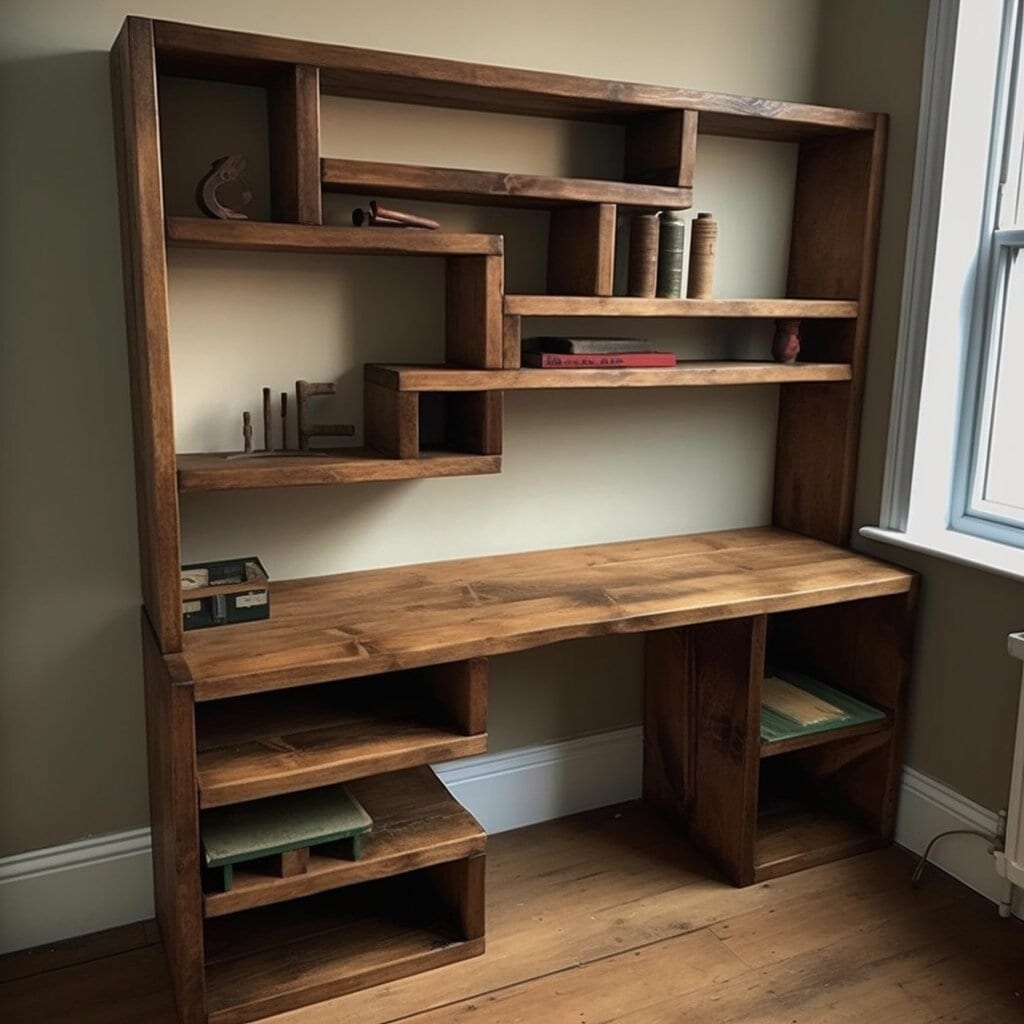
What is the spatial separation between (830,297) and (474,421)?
3.47 feet

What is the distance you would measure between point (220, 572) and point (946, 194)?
5.98ft

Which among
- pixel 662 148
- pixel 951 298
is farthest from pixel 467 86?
Answer: pixel 951 298

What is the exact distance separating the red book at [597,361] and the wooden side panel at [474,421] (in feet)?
0.41

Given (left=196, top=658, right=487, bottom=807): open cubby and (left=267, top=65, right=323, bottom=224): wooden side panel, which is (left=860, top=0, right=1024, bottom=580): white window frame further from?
(left=267, top=65, right=323, bottom=224): wooden side panel

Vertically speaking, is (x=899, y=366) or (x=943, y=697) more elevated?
(x=899, y=366)

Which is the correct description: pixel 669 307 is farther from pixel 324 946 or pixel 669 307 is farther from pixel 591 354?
pixel 324 946

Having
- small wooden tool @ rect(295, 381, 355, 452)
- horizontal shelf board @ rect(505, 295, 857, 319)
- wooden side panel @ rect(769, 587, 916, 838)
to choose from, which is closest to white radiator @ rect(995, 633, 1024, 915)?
wooden side panel @ rect(769, 587, 916, 838)

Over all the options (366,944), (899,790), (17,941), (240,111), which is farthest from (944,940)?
(240,111)

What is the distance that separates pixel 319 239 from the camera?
A: 193cm

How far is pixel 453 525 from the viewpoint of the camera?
2.47 meters

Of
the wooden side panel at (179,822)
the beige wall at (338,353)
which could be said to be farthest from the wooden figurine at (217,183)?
the wooden side panel at (179,822)

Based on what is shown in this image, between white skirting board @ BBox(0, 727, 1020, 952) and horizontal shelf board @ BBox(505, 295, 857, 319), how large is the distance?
3.70 feet

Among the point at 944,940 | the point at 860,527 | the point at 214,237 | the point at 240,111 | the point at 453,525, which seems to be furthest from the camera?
the point at 860,527

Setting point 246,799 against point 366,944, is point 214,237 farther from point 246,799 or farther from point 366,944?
point 366,944
